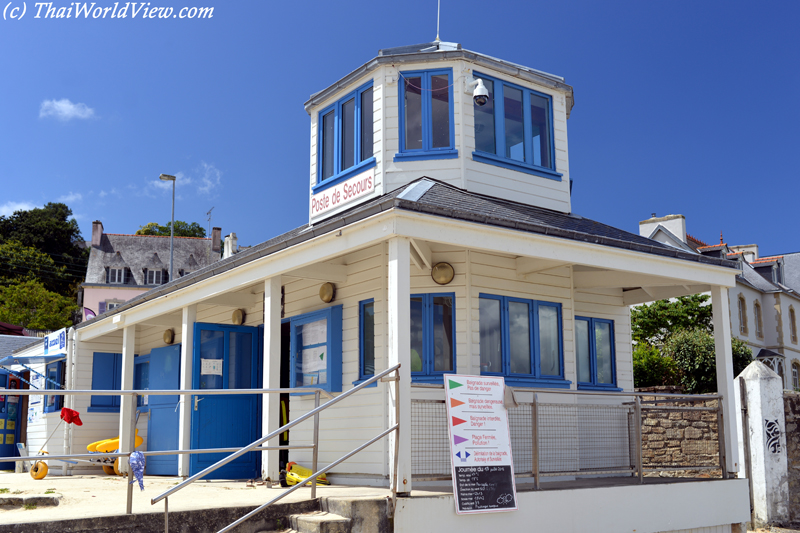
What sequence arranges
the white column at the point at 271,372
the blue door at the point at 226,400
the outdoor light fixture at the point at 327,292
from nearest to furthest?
1. the white column at the point at 271,372
2. the outdoor light fixture at the point at 327,292
3. the blue door at the point at 226,400

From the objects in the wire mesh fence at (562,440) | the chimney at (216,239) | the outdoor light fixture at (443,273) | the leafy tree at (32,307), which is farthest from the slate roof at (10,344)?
the chimney at (216,239)

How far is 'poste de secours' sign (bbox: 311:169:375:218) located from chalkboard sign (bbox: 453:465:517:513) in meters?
4.74

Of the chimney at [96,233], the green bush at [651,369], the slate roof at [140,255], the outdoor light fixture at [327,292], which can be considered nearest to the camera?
the outdoor light fixture at [327,292]

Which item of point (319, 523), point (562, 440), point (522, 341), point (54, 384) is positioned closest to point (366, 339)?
point (522, 341)

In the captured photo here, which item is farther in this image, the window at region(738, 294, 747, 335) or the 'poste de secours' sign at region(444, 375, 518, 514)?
the window at region(738, 294, 747, 335)

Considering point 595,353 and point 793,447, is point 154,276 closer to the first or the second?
point 595,353

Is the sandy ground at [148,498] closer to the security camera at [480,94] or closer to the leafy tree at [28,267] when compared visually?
the security camera at [480,94]

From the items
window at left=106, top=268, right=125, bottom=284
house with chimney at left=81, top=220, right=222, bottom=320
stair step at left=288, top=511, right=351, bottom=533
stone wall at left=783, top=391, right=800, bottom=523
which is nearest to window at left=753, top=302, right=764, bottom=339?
stone wall at left=783, top=391, right=800, bottom=523

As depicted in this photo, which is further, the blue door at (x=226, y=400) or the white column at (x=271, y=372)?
the blue door at (x=226, y=400)

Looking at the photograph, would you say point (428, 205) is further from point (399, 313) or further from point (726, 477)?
point (726, 477)

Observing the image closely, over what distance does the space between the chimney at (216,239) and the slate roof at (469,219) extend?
5527cm

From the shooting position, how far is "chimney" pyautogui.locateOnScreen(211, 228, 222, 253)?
65869mm

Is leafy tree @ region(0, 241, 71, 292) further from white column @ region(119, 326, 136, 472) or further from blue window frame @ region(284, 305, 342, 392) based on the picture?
blue window frame @ region(284, 305, 342, 392)

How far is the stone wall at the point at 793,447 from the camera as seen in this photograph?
12156 millimetres
